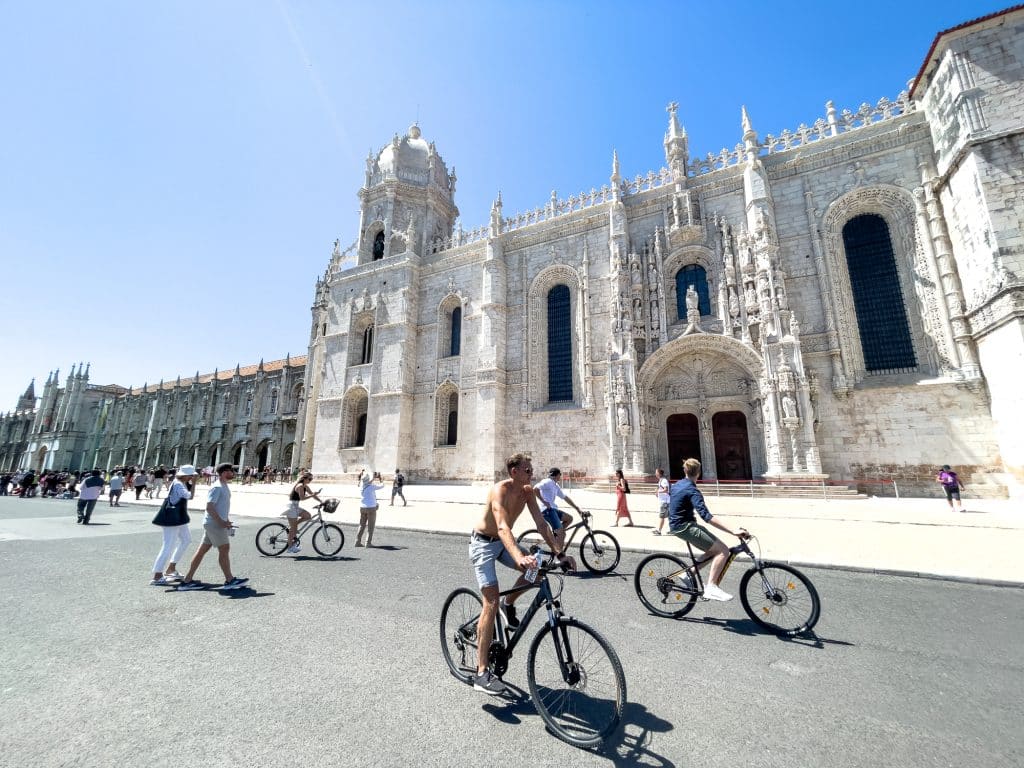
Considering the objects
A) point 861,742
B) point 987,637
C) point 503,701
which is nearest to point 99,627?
point 503,701

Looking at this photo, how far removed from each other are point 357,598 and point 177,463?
52307mm

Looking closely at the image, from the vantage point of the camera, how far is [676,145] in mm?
20438

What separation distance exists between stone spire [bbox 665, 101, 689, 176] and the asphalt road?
1992 cm

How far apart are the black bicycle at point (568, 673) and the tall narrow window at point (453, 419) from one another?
20.5 metres

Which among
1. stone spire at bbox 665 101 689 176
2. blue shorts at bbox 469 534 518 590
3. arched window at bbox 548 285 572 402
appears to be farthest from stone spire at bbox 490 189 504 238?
blue shorts at bbox 469 534 518 590

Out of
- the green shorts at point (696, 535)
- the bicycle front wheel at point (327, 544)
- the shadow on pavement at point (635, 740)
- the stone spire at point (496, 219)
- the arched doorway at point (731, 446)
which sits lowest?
the shadow on pavement at point (635, 740)

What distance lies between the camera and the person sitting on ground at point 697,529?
4455 mm

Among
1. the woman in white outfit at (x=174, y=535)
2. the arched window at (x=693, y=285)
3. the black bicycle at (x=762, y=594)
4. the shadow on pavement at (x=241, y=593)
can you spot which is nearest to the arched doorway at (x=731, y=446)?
the arched window at (x=693, y=285)

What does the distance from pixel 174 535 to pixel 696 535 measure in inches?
281

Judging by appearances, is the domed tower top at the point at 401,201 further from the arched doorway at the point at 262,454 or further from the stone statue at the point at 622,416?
the arched doorway at the point at 262,454

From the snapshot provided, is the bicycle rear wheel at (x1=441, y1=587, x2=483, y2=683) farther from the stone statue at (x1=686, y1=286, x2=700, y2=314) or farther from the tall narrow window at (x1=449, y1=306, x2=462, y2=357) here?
the tall narrow window at (x1=449, y1=306, x2=462, y2=357)

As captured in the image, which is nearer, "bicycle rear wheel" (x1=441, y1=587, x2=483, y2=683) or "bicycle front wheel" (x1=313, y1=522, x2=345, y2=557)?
"bicycle rear wheel" (x1=441, y1=587, x2=483, y2=683)

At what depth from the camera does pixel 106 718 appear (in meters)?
2.77

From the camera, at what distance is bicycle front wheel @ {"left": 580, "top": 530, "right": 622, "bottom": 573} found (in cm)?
652
